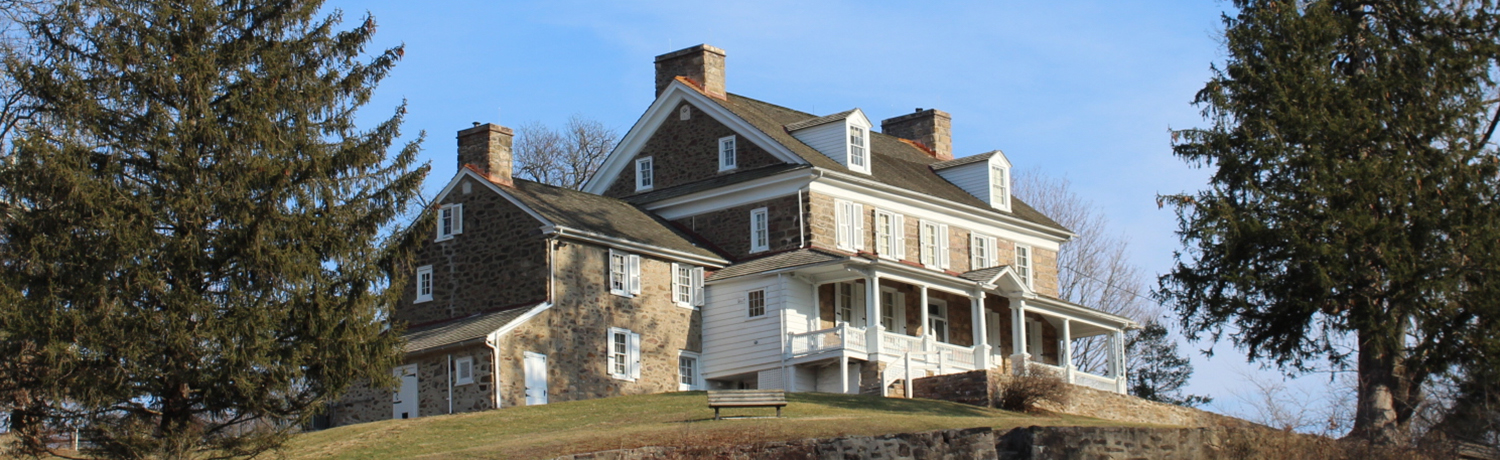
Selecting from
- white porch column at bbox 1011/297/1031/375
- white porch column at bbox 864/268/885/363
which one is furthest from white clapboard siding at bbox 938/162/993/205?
white porch column at bbox 864/268/885/363

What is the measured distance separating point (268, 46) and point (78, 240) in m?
3.42

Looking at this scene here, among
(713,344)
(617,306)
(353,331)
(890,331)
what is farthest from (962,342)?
(353,331)

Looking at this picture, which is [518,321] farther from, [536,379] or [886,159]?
[886,159]

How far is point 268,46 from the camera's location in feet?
75.8

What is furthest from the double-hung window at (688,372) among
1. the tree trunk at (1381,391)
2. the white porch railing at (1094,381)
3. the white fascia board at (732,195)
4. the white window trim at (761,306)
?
the tree trunk at (1381,391)

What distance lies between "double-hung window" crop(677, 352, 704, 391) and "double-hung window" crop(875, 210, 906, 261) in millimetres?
5019

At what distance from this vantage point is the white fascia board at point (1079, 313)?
1644 inches

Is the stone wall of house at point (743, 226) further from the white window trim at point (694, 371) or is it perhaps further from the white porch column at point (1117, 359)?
the white porch column at point (1117, 359)

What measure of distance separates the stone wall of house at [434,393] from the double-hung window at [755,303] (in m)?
6.26

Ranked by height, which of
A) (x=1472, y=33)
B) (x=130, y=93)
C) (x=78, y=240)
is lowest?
(x=78, y=240)

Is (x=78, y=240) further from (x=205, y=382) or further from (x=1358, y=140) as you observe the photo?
(x=1358, y=140)

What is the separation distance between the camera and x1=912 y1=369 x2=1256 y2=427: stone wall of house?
111ft

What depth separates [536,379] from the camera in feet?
115

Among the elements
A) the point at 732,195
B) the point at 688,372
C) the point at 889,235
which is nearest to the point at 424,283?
the point at 688,372
